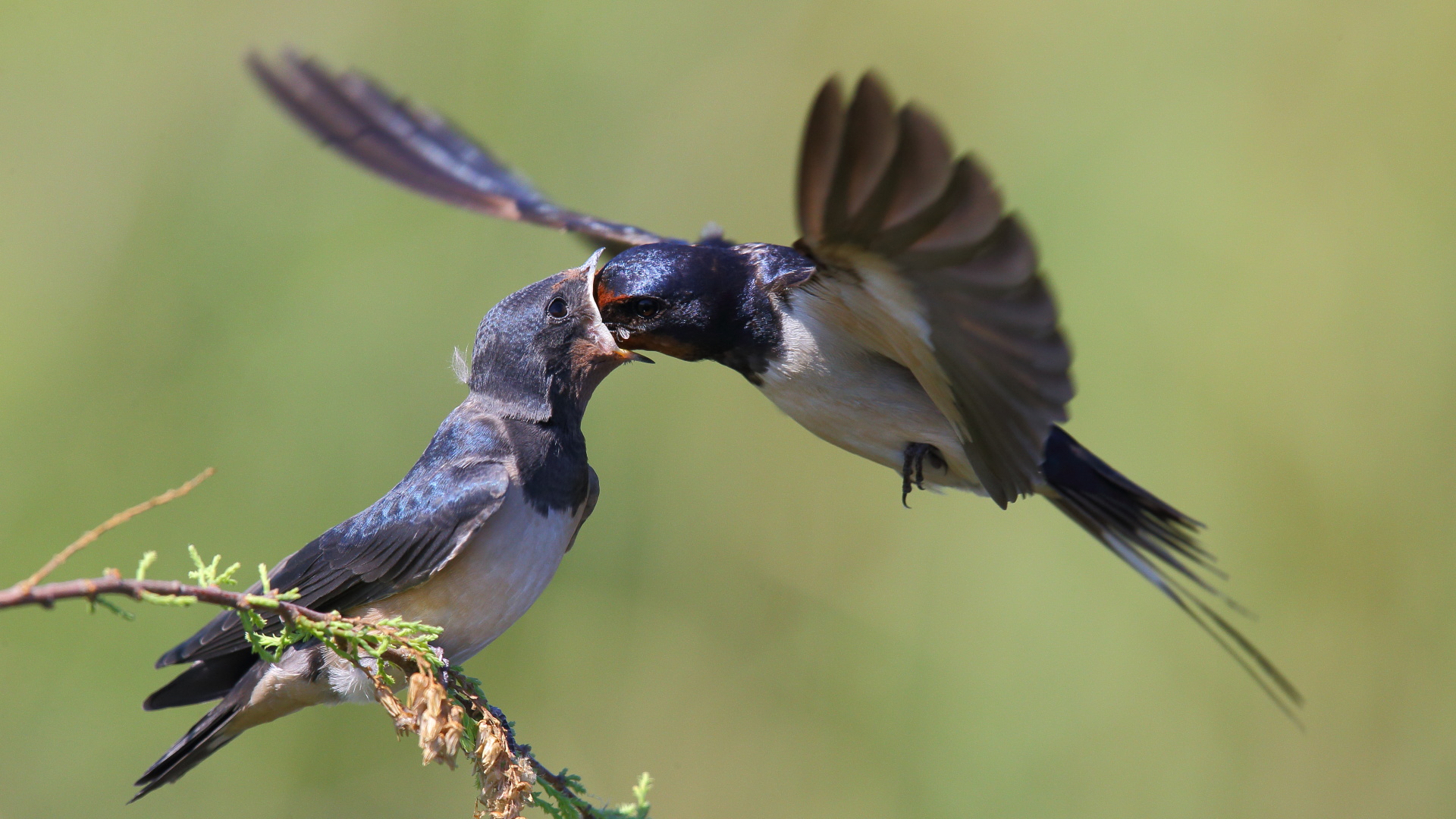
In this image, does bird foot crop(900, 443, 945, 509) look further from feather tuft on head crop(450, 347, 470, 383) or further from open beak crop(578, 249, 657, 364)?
feather tuft on head crop(450, 347, 470, 383)

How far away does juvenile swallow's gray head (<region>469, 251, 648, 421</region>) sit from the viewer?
2.57 m

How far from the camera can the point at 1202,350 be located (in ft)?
14.4

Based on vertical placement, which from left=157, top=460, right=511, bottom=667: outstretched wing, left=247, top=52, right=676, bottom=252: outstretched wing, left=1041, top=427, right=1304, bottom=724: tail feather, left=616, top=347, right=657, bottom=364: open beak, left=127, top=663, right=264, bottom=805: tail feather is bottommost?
left=127, top=663, right=264, bottom=805: tail feather

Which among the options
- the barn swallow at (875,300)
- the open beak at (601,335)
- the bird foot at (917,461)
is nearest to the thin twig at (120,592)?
the barn swallow at (875,300)

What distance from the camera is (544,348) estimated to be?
2.57 meters

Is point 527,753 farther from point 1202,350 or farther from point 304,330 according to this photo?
point 1202,350

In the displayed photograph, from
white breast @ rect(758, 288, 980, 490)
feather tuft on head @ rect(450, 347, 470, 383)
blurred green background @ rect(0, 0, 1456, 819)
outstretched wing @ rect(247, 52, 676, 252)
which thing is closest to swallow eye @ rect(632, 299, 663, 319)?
white breast @ rect(758, 288, 980, 490)

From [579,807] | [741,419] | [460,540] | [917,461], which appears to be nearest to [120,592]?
[579,807]

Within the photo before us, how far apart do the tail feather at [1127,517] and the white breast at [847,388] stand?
385mm

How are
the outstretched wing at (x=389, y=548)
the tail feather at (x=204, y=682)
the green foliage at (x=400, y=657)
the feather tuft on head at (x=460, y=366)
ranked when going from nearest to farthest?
the green foliage at (x=400, y=657) → the outstretched wing at (x=389, y=548) → the tail feather at (x=204, y=682) → the feather tuft on head at (x=460, y=366)

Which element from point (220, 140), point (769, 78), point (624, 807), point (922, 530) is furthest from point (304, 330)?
point (624, 807)

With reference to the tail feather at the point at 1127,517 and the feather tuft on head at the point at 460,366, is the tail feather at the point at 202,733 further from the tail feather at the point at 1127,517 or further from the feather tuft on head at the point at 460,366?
the tail feather at the point at 1127,517

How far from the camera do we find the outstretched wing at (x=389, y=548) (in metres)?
2.34

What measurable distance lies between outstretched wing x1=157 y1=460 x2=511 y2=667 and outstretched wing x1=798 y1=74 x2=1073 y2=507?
2.69 ft
